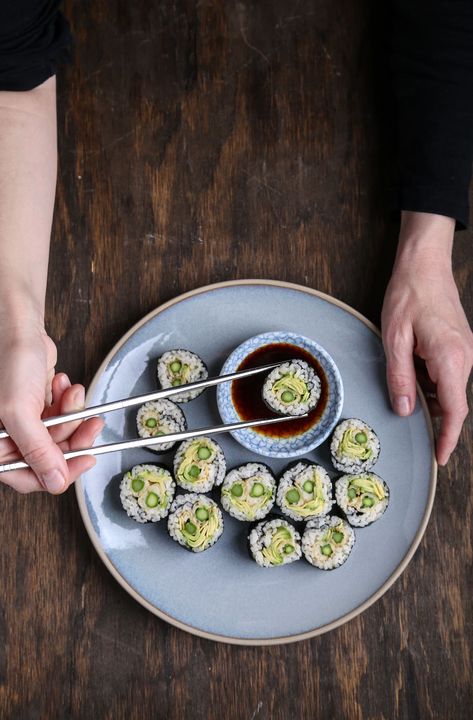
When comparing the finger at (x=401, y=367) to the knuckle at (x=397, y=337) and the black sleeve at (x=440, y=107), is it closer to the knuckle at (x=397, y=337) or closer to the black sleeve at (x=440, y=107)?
the knuckle at (x=397, y=337)

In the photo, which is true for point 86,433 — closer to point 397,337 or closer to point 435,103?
point 397,337

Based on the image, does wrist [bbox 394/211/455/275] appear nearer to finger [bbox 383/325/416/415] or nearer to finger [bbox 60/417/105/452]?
finger [bbox 383/325/416/415]

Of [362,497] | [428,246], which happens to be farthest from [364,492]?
[428,246]

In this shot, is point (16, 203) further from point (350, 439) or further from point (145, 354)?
point (350, 439)

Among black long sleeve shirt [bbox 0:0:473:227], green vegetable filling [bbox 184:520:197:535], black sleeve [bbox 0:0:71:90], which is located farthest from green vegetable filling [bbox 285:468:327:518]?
black sleeve [bbox 0:0:71:90]

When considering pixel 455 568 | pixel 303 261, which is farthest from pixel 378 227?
pixel 455 568

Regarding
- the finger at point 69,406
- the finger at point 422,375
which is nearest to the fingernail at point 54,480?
the finger at point 69,406
